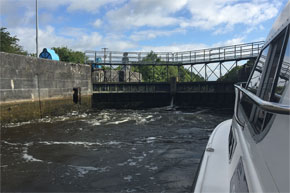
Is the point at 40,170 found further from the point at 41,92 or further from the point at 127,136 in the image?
the point at 41,92

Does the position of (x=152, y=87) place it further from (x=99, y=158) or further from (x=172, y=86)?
(x=99, y=158)

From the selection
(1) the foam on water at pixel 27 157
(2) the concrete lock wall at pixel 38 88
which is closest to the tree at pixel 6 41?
(2) the concrete lock wall at pixel 38 88

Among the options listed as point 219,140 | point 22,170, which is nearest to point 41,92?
point 22,170

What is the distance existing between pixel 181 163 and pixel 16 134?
605 cm

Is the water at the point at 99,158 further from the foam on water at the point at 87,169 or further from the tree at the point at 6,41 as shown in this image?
the tree at the point at 6,41

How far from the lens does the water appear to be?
420 cm

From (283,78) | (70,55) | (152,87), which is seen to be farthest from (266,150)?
(70,55)

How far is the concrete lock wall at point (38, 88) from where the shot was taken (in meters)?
9.88

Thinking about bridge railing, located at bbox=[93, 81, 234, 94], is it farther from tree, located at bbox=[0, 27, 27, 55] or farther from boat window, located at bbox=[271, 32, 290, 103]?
boat window, located at bbox=[271, 32, 290, 103]

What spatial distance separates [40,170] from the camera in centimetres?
487

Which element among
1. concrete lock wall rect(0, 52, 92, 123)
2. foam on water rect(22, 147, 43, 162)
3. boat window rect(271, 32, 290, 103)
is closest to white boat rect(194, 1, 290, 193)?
boat window rect(271, 32, 290, 103)

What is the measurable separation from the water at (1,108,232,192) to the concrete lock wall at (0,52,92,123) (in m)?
1.24

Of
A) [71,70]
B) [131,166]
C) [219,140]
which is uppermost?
[71,70]

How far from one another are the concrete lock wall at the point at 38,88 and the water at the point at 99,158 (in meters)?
1.24
